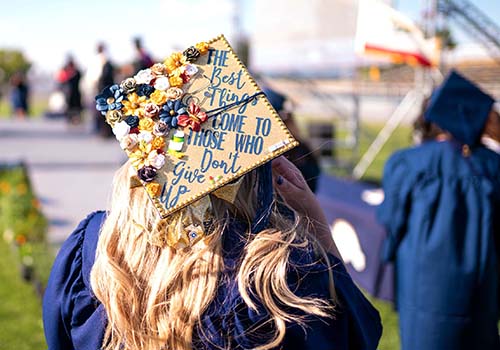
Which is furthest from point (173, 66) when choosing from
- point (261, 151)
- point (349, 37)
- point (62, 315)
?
point (349, 37)

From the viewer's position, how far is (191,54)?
1.23 m

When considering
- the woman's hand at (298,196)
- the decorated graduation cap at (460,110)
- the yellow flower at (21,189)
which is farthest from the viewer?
the yellow flower at (21,189)

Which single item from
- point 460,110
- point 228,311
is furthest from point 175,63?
point 460,110

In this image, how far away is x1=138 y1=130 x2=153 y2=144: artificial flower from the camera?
1178mm

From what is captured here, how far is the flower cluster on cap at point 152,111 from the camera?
46.4 inches

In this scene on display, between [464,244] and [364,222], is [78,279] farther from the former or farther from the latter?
[364,222]

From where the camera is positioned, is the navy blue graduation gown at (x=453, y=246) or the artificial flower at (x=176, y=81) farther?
the navy blue graduation gown at (x=453, y=246)

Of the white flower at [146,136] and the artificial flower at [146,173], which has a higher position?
the white flower at [146,136]

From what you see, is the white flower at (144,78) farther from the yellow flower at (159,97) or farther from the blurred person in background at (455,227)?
the blurred person in background at (455,227)

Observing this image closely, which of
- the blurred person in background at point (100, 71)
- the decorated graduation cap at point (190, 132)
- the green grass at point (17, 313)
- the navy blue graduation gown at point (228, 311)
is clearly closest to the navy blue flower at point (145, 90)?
the decorated graduation cap at point (190, 132)

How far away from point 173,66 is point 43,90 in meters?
47.6

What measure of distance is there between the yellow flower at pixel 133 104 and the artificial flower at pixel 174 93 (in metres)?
0.06

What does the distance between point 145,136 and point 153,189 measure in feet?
0.38

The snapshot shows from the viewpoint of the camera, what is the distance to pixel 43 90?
45.2 m
